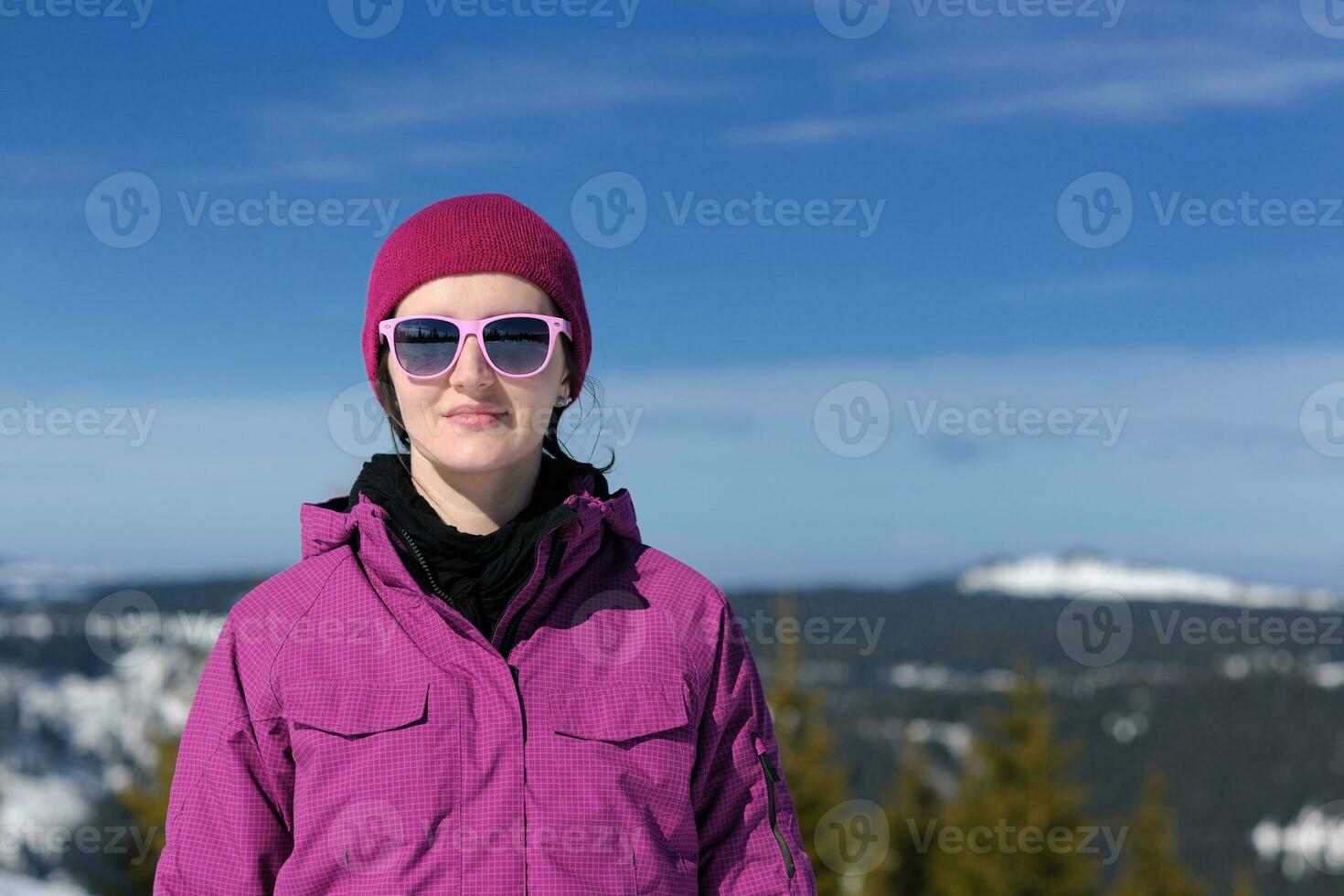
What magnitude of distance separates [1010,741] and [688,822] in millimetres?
26044

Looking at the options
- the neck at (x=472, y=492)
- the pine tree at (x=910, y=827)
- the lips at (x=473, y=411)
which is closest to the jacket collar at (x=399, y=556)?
the neck at (x=472, y=492)

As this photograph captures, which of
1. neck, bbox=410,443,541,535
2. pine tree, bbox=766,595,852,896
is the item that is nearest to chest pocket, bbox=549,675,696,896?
neck, bbox=410,443,541,535

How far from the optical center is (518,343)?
2.71m

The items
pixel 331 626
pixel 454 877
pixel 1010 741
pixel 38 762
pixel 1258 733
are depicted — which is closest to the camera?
pixel 454 877

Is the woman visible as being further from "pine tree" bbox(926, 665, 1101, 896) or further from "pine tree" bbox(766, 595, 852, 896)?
"pine tree" bbox(926, 665, 1101, 896)

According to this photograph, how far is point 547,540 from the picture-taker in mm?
2668

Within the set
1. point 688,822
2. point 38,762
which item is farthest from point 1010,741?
point 38,762

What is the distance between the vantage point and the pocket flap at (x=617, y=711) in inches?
102

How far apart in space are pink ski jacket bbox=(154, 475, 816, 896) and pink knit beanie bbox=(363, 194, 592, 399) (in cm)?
44

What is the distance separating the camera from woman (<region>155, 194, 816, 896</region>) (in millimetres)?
2490

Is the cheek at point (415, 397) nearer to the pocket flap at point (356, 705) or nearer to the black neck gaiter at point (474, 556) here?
the black neck gaiter at point (474, 556)

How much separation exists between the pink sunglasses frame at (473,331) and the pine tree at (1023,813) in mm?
24981

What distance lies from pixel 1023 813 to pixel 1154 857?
13.5ft

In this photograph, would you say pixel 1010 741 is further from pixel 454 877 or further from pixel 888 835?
pixel 454 877
